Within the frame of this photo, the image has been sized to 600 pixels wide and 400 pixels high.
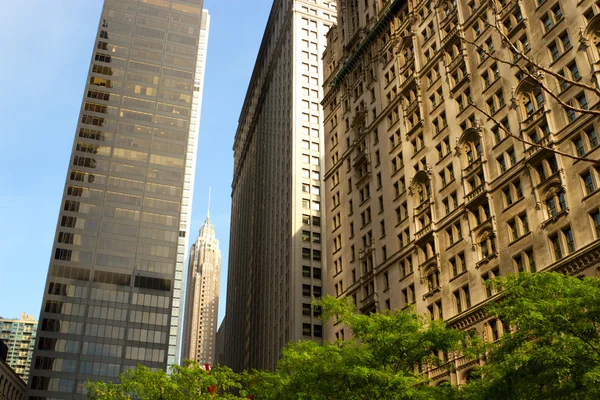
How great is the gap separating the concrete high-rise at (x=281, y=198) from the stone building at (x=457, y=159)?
28.0 metres

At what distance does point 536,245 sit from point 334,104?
46.6 meters

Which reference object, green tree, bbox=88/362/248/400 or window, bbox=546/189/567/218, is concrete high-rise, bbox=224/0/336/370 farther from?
green tree, bbox=88/362/248/400

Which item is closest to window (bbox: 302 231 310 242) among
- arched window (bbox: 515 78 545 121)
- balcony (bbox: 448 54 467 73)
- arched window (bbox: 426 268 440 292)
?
arched window (bbox: 426 268 440 292)

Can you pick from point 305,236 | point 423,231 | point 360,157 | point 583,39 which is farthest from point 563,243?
point 305,236

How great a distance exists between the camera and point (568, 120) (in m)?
46.5

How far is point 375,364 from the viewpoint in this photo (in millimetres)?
33000

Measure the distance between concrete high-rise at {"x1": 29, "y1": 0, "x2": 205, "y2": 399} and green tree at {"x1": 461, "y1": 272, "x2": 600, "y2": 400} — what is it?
96.0 meters

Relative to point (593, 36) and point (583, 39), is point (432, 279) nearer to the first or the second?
point (583, 39)

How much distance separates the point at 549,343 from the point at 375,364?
965 centimetres

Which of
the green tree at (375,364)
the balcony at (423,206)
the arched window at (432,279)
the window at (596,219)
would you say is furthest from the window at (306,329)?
the green tree at (375,364)

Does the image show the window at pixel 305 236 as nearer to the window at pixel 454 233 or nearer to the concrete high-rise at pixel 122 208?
the concrete high-rise at pixel 122 208

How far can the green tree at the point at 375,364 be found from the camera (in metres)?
31.0

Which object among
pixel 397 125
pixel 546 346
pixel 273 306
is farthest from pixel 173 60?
pixel 546 346

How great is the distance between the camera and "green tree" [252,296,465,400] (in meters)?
31.0
